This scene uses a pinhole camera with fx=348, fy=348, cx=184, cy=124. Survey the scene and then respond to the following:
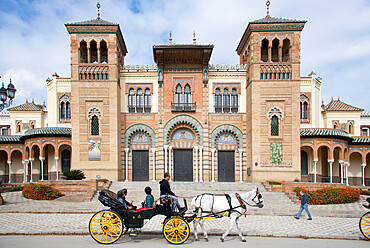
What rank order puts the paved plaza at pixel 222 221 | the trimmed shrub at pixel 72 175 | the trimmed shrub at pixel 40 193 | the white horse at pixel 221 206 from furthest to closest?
the trimmed shrub at pixel 72 175
the trimmed shrub at pixel 40 193
the paved plaza at pixel 222 221
the white horse at pixel 221 206

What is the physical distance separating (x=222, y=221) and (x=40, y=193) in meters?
9.57

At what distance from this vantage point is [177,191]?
19312 millimetres

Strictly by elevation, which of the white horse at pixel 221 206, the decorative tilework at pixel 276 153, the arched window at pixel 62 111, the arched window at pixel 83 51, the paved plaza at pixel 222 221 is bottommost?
the paved plaza at pixel 222 221

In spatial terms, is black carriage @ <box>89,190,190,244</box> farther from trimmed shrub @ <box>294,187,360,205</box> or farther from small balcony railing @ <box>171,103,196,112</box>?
small balcony railing @ <box>171,103,196,112</box>

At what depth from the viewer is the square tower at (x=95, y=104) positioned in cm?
2272

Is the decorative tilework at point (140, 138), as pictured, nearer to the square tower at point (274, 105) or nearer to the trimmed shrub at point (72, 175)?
the trimmed shrub at point (72, 175)

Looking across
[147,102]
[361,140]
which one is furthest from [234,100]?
[361,140]

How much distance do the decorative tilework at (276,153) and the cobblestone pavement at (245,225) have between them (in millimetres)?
9462

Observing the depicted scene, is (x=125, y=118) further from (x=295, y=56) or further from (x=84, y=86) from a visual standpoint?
(x=295, y=56)

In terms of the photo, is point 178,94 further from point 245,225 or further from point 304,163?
point 245,225

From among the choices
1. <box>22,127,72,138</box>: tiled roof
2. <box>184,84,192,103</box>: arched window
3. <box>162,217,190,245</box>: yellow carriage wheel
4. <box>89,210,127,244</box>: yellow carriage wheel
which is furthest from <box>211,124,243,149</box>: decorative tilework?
<box>89,210,127,244</box>: yellow carriage wheel

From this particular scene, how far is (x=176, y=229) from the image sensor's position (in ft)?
27.4

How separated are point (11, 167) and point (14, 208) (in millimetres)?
15337

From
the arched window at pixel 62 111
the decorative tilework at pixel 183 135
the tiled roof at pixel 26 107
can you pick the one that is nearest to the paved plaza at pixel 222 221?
the decorative tilework at pixel 183 135
